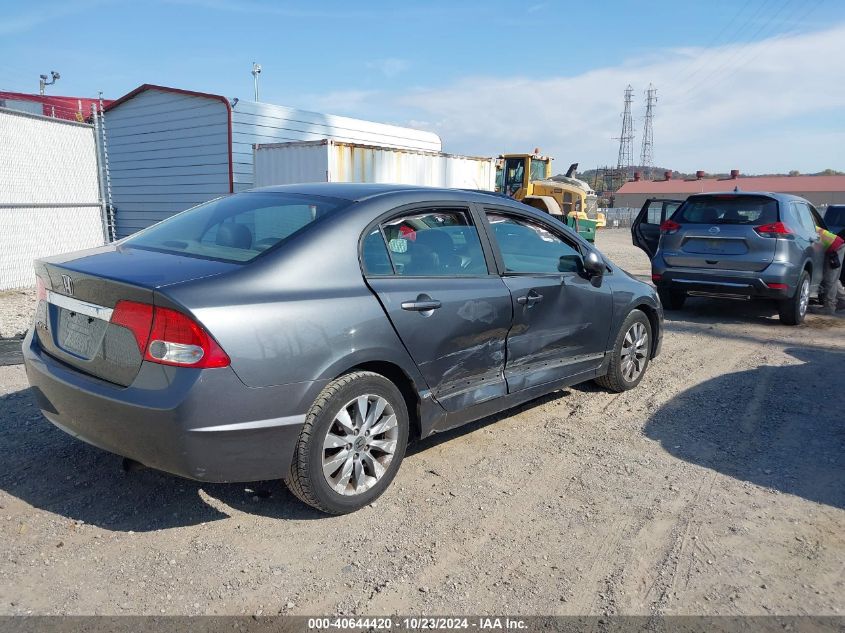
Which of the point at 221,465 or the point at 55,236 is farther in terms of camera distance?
the point at 55,236

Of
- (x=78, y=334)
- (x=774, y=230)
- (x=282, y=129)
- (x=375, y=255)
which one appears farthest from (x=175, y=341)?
(x=282, y=129)

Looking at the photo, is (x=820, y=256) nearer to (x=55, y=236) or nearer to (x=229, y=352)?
(x=229, y=352)

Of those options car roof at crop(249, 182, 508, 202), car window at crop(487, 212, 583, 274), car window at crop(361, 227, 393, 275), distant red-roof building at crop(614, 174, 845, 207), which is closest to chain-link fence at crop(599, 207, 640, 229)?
distant red-roof building at crop(614, 174, 845, 207)

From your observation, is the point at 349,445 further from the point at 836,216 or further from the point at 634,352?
the point at 836,216

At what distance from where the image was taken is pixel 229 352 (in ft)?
9.19

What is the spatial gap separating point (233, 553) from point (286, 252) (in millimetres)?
1410

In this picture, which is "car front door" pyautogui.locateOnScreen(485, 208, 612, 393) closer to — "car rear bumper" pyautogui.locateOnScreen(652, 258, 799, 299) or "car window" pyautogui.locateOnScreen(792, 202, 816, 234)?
"car rear bumper" pyautogui.locateOnScreen(652, 258, 799, 299)

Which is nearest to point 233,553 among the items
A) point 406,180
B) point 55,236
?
point 55,236

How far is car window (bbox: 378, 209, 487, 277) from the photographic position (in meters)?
3.66

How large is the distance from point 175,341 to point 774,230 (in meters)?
7.70

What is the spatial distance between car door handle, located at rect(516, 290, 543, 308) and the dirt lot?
0.95 metres

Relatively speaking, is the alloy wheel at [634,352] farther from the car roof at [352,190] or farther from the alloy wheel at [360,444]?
the alloy wheel at [360,444]

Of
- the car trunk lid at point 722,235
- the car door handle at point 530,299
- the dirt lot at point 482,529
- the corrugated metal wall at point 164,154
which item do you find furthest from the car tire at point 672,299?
the corrugated metal wall at point 164,154

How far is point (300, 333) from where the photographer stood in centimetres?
301
